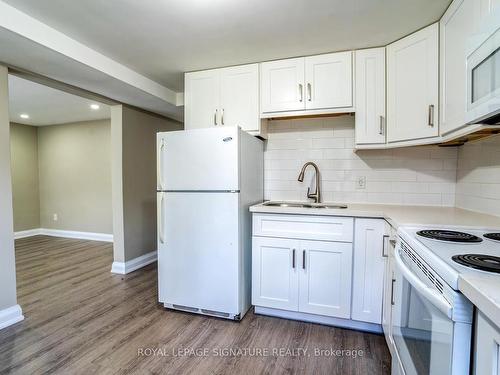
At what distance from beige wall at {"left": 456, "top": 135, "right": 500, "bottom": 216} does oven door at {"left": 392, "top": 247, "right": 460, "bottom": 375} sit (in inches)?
34.9

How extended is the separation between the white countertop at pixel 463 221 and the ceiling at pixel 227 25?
4.36ft

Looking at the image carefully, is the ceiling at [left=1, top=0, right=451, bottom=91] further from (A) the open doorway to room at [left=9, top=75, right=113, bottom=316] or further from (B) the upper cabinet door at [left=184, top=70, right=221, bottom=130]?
(A) the open doorway to room at [left=9, top=75, right=113, bottom=316]

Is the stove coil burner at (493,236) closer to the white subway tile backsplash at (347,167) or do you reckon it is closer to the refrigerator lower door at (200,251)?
the white subway tile backsplash at (347,167)

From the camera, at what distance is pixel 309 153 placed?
2.69 m

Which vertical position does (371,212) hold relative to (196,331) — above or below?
above

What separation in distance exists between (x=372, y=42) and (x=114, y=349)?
9.81 feet

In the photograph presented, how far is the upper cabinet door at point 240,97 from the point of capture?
8.32 feet

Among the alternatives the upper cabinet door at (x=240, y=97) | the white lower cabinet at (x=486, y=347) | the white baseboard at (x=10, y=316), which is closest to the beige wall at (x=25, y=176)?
the white baseboard at (x=10, y=316)

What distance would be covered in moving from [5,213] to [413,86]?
330 centimetres

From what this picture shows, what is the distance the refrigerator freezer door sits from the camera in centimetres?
215

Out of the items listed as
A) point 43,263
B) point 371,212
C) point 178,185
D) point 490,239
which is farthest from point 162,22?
point 43,263

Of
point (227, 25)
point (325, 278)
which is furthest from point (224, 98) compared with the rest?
point (325, 278)

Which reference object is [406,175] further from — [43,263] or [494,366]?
[43,263]

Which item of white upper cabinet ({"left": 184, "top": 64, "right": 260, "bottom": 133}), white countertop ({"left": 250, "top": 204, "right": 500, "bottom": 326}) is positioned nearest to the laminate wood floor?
white countertop ({"left": 250, "top": 204, "right": 500, "bottom": 326})
